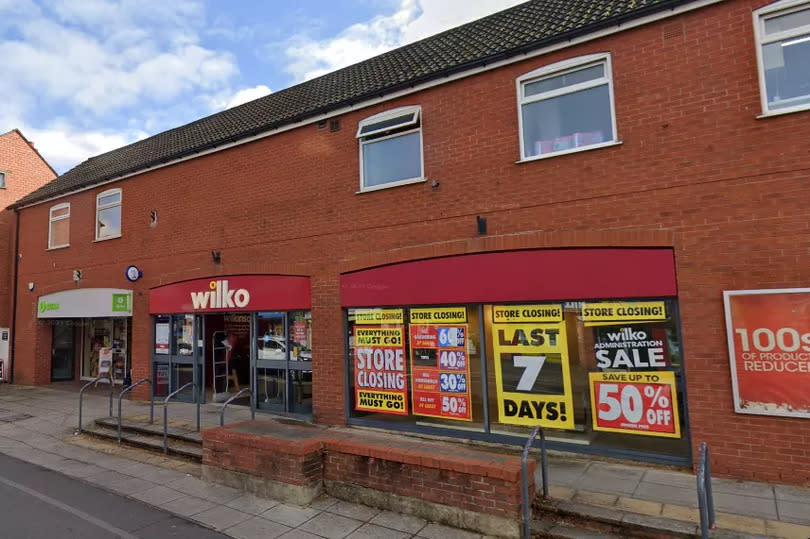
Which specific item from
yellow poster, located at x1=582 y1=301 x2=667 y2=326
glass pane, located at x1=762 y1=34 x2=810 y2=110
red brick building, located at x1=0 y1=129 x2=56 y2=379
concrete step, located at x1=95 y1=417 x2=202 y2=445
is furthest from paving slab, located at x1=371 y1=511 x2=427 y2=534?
red brick building, located at x1=0 y1=129 x2=56 y2=379

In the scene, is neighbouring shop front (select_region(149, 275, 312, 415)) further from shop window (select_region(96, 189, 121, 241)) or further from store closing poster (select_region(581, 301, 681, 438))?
store closing poster (select_region(581, 301, 681, 438))

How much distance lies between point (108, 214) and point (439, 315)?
1059cm

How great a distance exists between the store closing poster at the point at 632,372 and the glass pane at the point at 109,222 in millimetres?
12234

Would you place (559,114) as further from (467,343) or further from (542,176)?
(467,343)

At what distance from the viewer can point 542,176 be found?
6.88 metres

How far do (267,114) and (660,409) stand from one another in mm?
9766

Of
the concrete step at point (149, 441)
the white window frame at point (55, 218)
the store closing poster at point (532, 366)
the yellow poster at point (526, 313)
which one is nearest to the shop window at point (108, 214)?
the white window frame at point (55, 218)

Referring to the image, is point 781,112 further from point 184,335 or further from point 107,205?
point 107,205

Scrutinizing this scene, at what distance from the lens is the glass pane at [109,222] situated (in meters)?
12.8

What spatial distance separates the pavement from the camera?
457cm

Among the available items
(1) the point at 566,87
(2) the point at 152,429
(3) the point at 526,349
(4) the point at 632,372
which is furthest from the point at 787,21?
(2) the point at 152,429

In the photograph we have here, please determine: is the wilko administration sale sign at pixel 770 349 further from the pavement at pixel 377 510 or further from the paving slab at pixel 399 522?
the paving slab at pixel 399 522

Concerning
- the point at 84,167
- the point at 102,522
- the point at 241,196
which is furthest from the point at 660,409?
the point at 84,167

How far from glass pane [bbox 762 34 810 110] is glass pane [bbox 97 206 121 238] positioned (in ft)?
45.9
